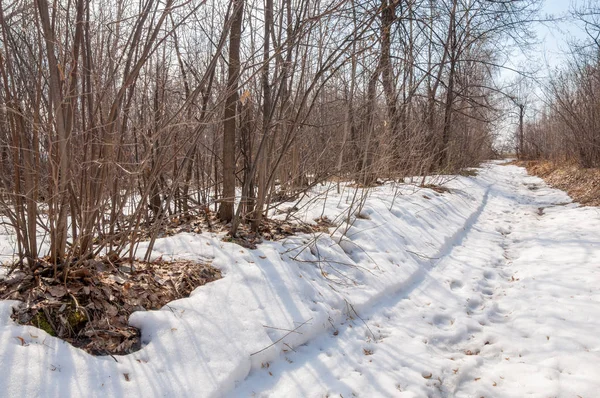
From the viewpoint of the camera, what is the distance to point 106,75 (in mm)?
2955

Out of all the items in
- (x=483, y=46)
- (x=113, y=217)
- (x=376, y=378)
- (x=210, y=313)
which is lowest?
(x=376, y=378)

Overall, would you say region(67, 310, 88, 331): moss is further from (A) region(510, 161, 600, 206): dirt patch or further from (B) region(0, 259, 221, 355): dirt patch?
(A) region(510, 161, 600, 206): dirt patch

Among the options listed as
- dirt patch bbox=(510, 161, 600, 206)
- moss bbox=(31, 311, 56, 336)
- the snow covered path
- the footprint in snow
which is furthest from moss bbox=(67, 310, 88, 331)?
dirt patch bbox=(510, 161, 600, 206)

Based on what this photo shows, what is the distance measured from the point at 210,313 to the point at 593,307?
3269mm

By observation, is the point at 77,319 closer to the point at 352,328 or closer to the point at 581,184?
the point at 352,328

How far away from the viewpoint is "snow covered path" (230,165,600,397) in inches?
102

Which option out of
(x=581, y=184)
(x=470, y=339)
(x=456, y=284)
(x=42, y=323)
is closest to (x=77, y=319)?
(x=42, y=323)

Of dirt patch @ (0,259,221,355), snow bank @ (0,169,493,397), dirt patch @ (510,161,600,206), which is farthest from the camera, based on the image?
dirt patch @ (510,161,600,206)

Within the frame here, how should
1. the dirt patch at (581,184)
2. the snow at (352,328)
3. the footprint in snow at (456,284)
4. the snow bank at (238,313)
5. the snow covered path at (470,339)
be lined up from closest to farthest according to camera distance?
the snow bank at (238,313) < the snow at (352,328) < the snow covered path at (470,339) < the footprint in snow at (456,284) < the dirt patch at (581,184)

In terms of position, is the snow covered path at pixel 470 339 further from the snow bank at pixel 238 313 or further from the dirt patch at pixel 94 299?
the dirt patch at pixel 94 299

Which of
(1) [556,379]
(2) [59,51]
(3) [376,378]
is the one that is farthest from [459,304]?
(2) [59,51]

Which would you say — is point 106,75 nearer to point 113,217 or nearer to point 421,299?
point 113,217

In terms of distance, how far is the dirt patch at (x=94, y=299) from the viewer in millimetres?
2354

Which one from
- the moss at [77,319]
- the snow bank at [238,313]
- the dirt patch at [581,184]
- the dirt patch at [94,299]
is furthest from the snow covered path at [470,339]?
the dirt patch at [581,184]
